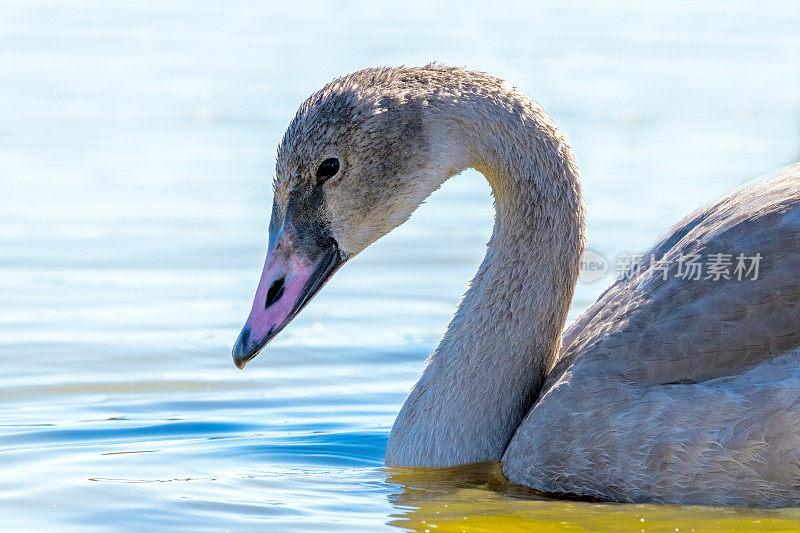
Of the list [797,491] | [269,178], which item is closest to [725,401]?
[797,491]

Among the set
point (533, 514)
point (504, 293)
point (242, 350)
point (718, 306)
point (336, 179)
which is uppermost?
point (336, 179)

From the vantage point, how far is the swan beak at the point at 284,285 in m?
6.63

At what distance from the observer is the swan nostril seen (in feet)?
22.0

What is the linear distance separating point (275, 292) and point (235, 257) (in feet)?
13.7

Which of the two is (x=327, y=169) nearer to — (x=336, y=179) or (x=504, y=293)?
(x=336, y=179)

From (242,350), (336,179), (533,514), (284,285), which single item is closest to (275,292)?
(284,285)

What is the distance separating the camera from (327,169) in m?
6.75

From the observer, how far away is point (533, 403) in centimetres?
704

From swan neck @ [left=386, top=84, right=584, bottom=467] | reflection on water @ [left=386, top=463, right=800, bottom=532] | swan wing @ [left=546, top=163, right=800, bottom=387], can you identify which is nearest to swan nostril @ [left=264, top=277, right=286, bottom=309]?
swan neck @ [left=386, top=84, right=584, bottom=467]

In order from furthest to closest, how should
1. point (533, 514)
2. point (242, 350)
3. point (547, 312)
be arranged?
point (547, 312) < point (242, 350) < point (533, 514)

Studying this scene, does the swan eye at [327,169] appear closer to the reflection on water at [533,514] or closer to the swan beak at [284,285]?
the swan beak at [284,285]

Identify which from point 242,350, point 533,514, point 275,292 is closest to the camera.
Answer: point 533,514

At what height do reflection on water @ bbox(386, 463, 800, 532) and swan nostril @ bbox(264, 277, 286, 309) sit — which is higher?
swan nostril @ bbox(264, 277, 286, 309)

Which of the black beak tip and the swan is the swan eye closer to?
the swan
